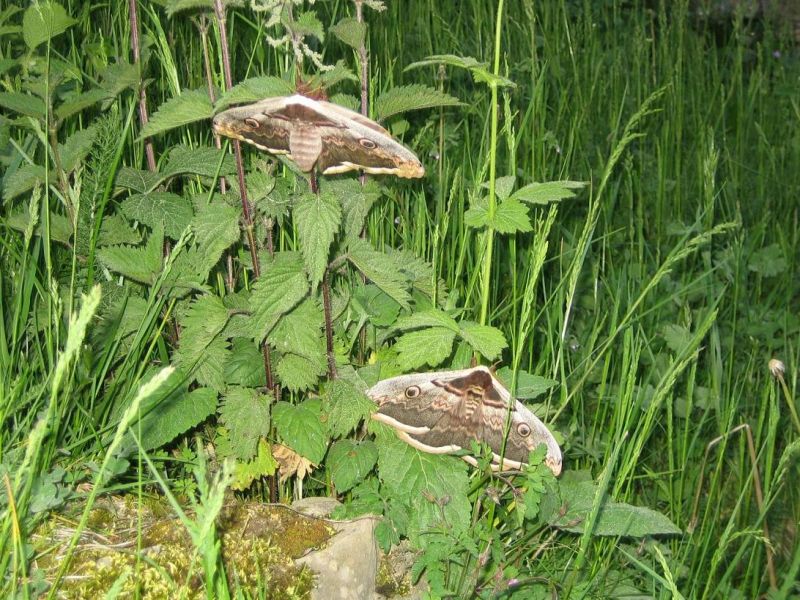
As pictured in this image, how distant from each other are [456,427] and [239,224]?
727 mm

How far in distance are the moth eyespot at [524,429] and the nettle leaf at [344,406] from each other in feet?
1.13

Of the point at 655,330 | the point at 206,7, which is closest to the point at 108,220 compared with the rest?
the point at 206,7

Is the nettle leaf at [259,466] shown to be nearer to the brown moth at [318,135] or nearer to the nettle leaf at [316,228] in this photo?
the nettle leaf at [316,228]

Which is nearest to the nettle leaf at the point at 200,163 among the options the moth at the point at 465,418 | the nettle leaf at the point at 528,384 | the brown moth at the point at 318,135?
the brown moth at the point at 318,135

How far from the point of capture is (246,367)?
2271mm

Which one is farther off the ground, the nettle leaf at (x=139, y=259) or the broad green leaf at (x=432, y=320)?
the nettle leaf at (x=139, y=259)

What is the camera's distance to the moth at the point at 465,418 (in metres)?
2.11

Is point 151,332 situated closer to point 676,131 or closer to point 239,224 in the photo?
point 239,224

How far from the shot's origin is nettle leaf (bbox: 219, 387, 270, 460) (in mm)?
2170

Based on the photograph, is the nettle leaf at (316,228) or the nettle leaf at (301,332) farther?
the nettle leaf at (301,332)

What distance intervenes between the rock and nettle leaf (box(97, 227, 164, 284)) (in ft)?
2.51

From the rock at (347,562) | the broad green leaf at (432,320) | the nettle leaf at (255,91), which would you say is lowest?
the rock at (347,562)

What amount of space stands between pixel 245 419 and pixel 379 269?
49cm

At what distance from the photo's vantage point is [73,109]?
2.36 meters
